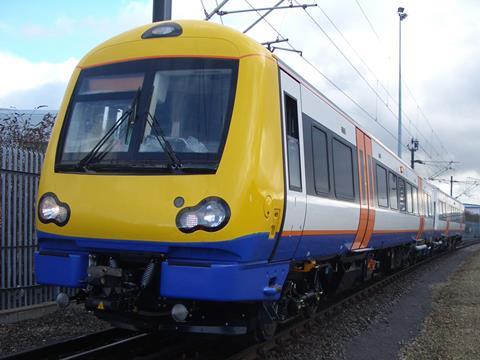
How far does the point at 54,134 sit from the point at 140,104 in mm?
1023

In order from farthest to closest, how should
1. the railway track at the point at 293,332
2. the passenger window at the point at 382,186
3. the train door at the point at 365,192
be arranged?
the passenger window at the point at 382,186
the train door at the point at 365,192
the railway track at the point at 293,332

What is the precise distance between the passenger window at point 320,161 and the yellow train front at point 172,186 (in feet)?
4.34

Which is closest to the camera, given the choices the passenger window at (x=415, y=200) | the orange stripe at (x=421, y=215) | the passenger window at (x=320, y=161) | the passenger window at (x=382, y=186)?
the passenger window at (x=320, y=161)

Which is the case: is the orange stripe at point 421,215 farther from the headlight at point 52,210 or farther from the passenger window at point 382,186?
the headlight at point 52,210

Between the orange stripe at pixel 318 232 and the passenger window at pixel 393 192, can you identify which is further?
the passenger window at pixel 393 192

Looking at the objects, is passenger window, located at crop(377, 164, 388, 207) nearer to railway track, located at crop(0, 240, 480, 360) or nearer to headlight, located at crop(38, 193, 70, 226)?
railway track, located at crop(0, 240, 480, 360)

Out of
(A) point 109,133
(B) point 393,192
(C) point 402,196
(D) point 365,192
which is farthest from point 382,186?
(A) point 109,133

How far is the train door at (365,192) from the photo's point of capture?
8362 millimetres

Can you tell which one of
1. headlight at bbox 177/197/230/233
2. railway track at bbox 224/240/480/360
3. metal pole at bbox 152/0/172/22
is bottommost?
railway track at bbox 224/240/480/360

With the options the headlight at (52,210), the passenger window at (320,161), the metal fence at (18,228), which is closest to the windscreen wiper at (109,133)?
the headlight at (52,210)

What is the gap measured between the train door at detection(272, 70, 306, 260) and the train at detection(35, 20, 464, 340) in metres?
0.02

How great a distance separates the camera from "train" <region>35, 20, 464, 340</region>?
444 centimetres

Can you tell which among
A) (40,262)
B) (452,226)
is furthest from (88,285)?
(452,226)

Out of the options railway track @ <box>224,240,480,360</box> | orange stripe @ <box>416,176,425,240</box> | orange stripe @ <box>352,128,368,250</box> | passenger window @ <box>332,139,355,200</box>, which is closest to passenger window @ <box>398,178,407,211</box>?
railway track @ <box>224,240,480,360</box>
